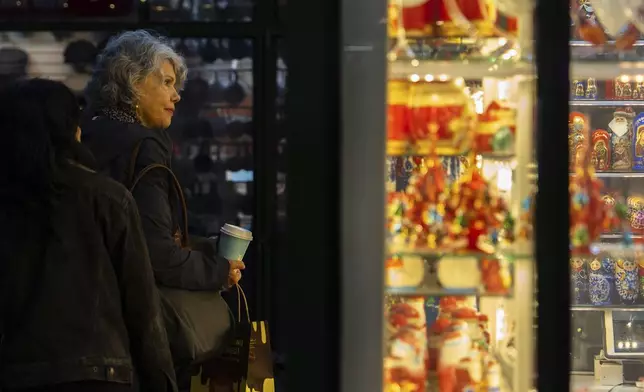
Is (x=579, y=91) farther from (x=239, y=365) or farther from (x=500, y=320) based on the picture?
(x=239, y=365)

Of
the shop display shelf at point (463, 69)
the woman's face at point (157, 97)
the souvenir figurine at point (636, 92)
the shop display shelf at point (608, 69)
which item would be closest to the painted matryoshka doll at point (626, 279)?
the souvenir figurine at point (636, 92)

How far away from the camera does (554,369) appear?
80.0 inches

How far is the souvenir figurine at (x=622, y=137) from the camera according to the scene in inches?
125

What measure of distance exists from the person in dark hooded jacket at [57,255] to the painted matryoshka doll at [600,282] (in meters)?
1.84

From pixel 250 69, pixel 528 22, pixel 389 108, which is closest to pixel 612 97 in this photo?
pixel 528 22

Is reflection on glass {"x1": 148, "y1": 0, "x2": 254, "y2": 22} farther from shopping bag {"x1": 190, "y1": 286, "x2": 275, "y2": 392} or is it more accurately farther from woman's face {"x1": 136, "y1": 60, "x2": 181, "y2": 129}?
shopping bag {"x1": 190, "y1": 286, "x2": 275, "y2": 392}

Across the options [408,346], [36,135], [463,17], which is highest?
[463,17]

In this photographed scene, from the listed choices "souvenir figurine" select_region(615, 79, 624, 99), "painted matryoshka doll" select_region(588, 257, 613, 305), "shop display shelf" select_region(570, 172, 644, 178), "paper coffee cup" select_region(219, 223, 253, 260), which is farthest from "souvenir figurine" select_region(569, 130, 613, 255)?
"paper coffee cup" select_region(219, 223, 253, 260)

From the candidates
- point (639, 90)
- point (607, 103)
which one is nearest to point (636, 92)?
point (639, 90)

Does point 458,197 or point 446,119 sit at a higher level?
point 446,119

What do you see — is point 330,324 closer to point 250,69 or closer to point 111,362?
point 111,362

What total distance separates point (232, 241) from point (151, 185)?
0.37 metres

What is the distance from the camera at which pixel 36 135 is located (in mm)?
2066

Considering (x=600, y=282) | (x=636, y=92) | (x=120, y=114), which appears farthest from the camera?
(x=600, y=282)
